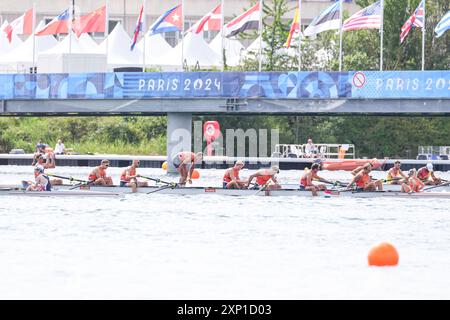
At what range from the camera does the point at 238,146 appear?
268 ft

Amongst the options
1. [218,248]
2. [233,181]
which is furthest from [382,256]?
[233,181]

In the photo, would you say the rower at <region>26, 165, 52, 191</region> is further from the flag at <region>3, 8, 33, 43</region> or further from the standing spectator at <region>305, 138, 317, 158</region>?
the standing spectator at <region>305, 138, 317, 158</region>

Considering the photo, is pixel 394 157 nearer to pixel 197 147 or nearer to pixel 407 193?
pixel 197 147

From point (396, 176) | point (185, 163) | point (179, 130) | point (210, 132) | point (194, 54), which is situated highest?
point (194, 54)

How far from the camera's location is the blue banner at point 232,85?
58750mm

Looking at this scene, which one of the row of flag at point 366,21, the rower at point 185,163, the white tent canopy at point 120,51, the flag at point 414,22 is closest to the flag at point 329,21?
the row of flag at point 366,21

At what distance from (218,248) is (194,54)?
46.5 meters

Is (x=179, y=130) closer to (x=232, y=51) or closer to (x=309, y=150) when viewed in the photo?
(x=309, y=150)

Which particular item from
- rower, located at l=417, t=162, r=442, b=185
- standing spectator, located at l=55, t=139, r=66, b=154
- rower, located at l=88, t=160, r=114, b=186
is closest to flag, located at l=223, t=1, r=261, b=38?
rower, located at l=417, t=162, r=442, b=185

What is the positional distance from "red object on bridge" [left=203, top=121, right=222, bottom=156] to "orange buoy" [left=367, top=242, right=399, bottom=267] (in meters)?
47.8

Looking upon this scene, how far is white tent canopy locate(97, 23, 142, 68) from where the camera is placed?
3021 inches

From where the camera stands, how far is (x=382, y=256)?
2767cm

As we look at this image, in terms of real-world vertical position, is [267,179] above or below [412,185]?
above
